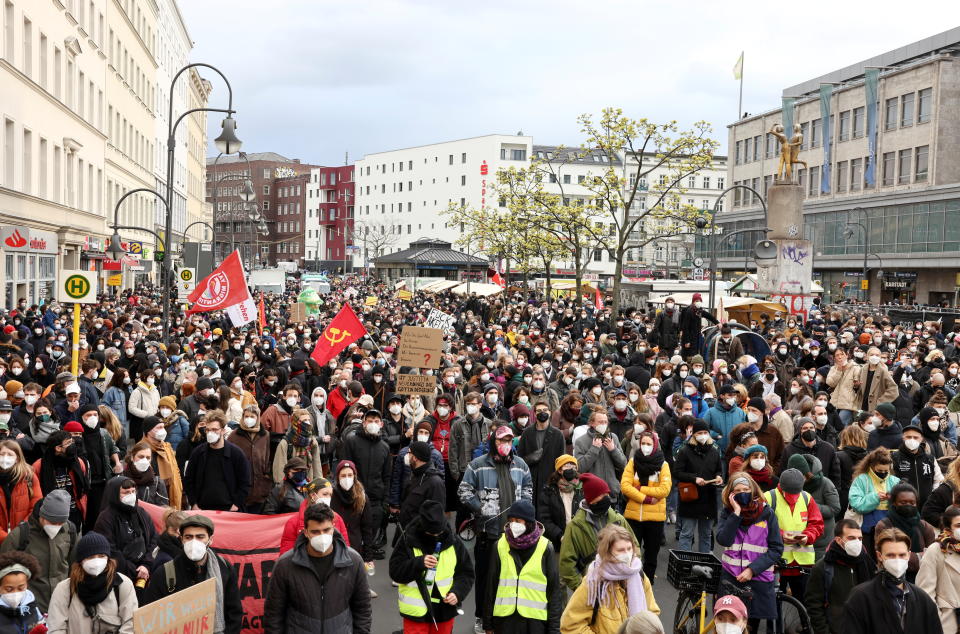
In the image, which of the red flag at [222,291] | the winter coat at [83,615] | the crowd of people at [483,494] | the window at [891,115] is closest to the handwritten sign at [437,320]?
the red flag at [222,291]

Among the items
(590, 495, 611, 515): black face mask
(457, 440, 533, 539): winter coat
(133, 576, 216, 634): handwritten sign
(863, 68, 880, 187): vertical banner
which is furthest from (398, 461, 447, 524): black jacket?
(863, 68, 880, 187): vertical banner

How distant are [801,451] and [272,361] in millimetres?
11269

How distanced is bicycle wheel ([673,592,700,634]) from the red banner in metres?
3.21

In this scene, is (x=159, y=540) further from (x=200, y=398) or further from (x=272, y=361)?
(x=272, y=361)

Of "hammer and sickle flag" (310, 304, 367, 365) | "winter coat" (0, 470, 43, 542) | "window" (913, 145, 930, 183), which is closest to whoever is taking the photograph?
"winter coat" (0, 470, 43, 542)

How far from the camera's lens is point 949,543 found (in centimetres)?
680

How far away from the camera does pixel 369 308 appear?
1560 inches

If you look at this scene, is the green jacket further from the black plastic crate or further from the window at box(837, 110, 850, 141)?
the window at box(837, 110, 850, 141)

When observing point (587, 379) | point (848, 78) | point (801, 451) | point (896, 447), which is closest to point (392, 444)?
point (587, 379)

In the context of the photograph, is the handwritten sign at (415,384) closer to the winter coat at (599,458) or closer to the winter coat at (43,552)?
Result: the winter coat at (599,458)

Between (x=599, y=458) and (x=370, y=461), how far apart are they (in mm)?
2323

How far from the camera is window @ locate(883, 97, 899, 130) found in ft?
197

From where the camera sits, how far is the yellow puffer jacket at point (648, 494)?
9242 millimetres

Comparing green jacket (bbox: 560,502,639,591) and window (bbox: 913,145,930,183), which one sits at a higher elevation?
window (bbox: 913,145,930,183)
